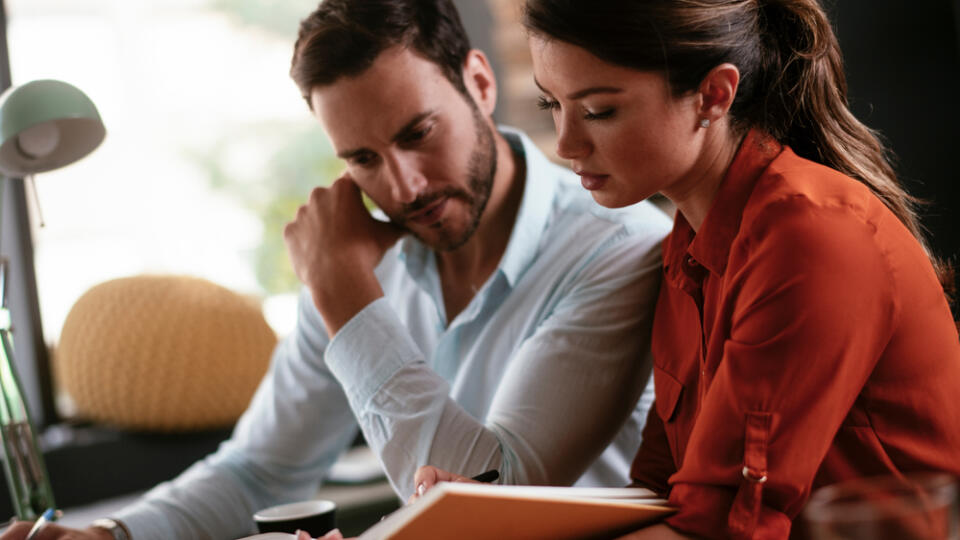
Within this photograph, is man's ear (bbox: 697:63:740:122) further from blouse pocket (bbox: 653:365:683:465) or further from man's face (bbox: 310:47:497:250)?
man's face (bbox: 310:47:497:250)

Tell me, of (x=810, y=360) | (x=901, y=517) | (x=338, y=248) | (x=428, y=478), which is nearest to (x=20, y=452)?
(x=338, y=248)

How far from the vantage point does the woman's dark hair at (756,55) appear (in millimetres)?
1030

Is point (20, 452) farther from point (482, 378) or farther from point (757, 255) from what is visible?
point (757, 255)

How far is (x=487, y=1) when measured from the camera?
263 centimetres

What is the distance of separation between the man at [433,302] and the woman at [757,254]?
0.51 ft

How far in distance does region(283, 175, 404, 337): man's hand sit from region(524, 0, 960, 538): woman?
1.44 feet

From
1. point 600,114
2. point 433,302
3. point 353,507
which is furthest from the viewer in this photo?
point 353,507

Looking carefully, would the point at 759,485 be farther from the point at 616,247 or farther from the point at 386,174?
the point at 386,174

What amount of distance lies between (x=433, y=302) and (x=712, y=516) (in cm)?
82

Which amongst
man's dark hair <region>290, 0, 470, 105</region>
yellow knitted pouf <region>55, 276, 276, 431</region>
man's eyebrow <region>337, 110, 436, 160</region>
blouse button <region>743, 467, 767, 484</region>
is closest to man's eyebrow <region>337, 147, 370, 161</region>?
man's eyebrow <region>337, 110, 436, 160</region>

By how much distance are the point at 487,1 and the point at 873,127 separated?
139 centimetres

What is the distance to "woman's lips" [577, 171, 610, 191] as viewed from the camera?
1.11m

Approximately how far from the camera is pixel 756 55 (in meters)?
1.11

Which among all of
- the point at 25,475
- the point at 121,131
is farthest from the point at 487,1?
the point at 25,475
